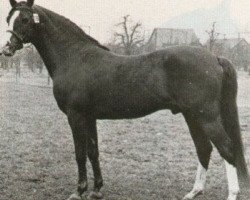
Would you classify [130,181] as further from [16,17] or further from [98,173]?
[16,17]

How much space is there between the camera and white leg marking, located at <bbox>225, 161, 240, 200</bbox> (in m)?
5.54

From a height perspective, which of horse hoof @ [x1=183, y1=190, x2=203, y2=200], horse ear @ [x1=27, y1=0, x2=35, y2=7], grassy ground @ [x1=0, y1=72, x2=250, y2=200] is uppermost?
horse ear @ [x1=27, y1=0, x2=35, y2=7]

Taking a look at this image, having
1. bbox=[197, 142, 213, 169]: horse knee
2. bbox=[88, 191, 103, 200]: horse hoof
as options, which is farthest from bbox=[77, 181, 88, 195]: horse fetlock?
bbox=[197, 142, 213, 169]: horse knee

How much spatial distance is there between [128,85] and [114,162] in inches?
106

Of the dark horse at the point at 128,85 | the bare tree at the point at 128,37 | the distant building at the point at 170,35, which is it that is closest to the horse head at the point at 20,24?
the dark horse at the point at 128,85

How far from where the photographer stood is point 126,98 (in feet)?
18.6

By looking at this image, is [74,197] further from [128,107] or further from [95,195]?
[128,107]

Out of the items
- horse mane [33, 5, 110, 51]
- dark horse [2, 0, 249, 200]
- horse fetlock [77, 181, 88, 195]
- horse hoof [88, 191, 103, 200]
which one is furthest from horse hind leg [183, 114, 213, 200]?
horse mane [33, 5, 110, 51]

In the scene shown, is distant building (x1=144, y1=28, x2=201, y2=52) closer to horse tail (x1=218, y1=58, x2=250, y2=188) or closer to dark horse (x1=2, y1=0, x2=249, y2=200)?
dark horse (x1=2, y1=0, x2=249, y2=200)

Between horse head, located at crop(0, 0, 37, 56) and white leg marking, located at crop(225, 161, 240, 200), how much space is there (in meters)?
3.15

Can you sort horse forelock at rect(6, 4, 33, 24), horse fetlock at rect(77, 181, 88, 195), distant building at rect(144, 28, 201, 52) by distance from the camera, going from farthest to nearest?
distant building at rect(144, 28, 201, 52) < horse fetlock at rect(77, 181, 88, 195) < horse forelock at rect(6, 4, 33, 24)

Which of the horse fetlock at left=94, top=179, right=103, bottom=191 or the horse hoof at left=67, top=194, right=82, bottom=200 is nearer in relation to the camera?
the horse hoof at left=67, top=194, right=82, bottom=200

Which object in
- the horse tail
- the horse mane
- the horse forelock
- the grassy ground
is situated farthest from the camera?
the grassy ground

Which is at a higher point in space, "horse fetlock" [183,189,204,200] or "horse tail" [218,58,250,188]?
"horse tail" [218,58,250,188]
